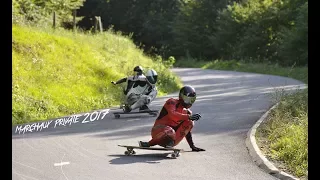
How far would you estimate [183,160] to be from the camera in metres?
10.2

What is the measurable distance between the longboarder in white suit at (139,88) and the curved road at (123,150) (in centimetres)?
45

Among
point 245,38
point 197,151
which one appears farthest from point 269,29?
point 197,151

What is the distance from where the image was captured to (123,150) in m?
11.4

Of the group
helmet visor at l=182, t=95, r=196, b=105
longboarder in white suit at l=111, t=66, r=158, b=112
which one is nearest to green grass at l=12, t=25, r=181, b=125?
longboarder in white suit at l=111, t=66, r=158, b=112

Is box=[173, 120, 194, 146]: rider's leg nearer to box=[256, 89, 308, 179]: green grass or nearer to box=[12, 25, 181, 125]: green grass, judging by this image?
box=[256, 89, 308, 179]: green grass

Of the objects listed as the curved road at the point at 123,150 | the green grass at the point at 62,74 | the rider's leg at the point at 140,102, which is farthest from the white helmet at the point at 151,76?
the green grass at the point at 62,74

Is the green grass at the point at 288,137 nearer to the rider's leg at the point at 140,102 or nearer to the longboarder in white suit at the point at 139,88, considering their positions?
the longboarder in white suit at the point at 139,88

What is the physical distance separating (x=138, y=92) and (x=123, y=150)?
4.83 metres

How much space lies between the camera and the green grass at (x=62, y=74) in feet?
59.5

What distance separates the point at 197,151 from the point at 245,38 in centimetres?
4404

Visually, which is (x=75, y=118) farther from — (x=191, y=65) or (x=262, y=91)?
(x=191, y=65)

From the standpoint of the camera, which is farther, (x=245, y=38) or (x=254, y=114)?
(x=245, y=38)

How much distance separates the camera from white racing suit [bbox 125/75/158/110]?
1584cm
